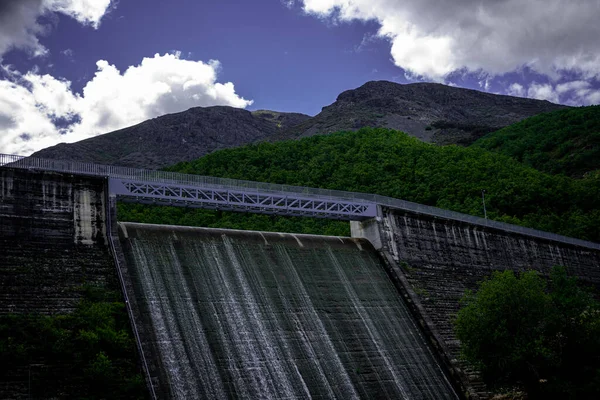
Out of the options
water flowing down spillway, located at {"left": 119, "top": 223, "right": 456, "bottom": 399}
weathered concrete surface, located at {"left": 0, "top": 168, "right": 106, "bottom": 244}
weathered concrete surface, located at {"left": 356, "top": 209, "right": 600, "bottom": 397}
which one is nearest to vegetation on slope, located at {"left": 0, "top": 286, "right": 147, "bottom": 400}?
water flowing down spillway, located at {"left": 119, "top": 223, "right": 456, "bottom": 399}

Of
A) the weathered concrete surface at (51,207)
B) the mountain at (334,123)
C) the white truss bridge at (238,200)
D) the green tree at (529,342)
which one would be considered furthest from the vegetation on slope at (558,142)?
the weathered concrete surface at (51,207)

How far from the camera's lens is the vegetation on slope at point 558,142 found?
276 ft

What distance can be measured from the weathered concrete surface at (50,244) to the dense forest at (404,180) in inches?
934

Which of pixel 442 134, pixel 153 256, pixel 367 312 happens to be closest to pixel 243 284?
pixel 153 256

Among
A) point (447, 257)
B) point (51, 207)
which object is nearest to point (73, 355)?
point (51, 207)

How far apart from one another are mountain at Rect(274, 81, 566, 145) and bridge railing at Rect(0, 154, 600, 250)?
3004 inches

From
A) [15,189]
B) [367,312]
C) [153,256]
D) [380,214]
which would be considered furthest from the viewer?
[380,214]

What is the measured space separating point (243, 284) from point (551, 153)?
7350 centimetres

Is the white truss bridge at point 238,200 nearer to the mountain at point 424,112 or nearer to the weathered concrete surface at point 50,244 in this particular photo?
the weathered concrete surface at point 50,244

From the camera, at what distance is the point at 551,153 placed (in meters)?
90.9

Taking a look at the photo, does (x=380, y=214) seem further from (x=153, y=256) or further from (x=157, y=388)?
(x=157, y=388)

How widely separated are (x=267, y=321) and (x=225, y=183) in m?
12.5

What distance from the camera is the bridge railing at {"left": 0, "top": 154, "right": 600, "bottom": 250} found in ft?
92.1

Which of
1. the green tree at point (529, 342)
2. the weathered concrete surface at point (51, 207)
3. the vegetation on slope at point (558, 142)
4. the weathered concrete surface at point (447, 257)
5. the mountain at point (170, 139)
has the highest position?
the mountain at point (170, 139)
